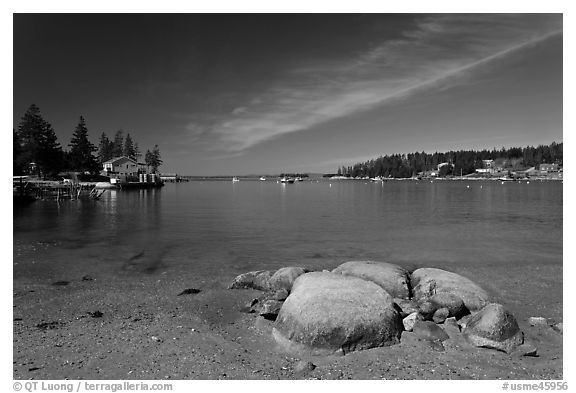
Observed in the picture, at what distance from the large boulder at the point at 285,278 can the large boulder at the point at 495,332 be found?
487cm

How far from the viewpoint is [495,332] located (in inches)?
276

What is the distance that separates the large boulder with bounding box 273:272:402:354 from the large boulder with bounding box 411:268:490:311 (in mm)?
2155

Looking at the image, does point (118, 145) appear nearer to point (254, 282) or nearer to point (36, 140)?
point (36, 140)

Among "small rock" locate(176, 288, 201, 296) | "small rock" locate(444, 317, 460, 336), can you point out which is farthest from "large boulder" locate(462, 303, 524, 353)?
"small rock" locate(176, 288, 201, 296)

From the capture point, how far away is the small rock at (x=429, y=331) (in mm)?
7238

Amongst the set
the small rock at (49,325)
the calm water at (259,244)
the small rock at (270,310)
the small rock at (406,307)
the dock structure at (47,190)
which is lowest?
the calm water at (259,244)

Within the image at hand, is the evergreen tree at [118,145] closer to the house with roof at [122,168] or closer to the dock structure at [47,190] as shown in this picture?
the house with roof at [122,168]

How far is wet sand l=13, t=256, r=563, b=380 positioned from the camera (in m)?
5.99

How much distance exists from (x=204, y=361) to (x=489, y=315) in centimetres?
590

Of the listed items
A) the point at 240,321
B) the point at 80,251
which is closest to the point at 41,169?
the point at 80,251

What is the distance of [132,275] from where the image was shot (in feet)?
43.7

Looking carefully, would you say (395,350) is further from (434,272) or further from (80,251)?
(80,251)
